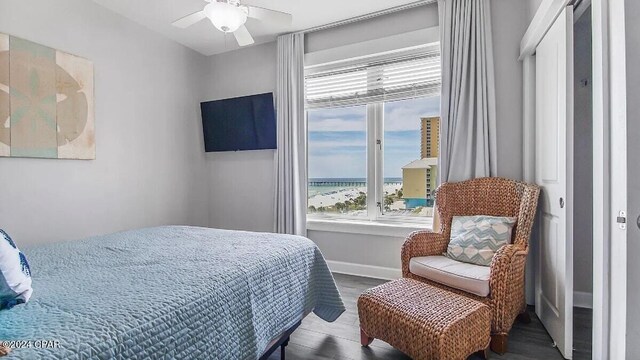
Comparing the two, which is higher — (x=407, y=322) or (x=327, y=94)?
(x=327, y=94)

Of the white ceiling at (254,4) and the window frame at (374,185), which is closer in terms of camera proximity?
the white ceiling at (254,4)

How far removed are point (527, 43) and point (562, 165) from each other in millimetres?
1067

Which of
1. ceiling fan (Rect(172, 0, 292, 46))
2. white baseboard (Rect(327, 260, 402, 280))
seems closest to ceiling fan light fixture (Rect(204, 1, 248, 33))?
ceiling fan (Rect(172, 0, 292, 46))

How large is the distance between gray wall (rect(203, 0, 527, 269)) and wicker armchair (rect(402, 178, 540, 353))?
346 millimetres

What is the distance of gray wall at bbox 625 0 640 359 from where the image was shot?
124cm

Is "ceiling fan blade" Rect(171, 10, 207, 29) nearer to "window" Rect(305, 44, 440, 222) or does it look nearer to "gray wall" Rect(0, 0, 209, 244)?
"gray wall" Rect(0, 0, 209, 244)

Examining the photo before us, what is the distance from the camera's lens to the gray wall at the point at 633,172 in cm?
124

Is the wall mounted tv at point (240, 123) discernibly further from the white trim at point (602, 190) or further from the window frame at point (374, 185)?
the white trim at point (602, 190)

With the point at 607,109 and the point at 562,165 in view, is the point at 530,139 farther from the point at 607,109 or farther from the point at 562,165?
the point at 607,109

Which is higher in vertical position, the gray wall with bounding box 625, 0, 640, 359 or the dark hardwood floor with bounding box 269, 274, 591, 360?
the gray wall with bounding box 625, 0, 640, 359

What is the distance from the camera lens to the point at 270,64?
372 centimetres

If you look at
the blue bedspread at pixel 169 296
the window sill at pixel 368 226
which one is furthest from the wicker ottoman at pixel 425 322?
the window sill at pixel 368 226

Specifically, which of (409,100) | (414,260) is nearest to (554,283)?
(414,260)

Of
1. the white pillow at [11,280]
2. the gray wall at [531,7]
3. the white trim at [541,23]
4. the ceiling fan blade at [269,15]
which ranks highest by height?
the gray wall at [531,7]
